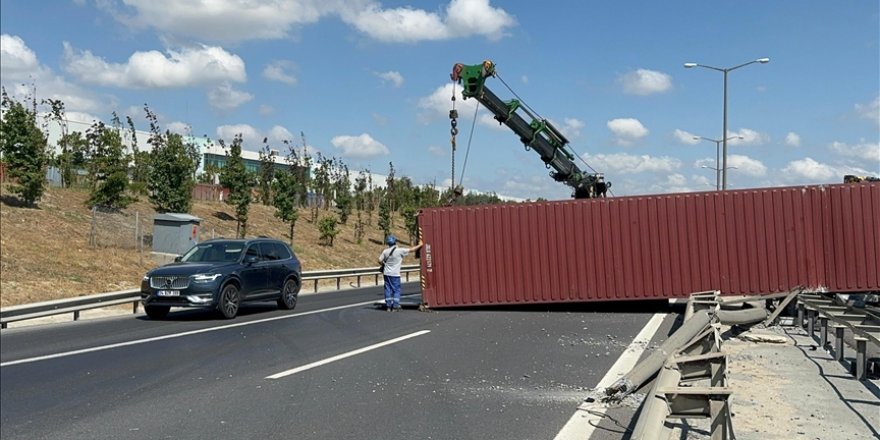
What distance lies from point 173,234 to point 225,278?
10736 mm

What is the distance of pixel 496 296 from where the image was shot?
58.0ft

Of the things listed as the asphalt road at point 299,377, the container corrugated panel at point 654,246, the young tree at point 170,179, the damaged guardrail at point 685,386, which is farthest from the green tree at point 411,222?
the damaged guardrail at point 685,386

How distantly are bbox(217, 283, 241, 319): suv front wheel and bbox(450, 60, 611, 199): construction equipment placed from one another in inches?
258

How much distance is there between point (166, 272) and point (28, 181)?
1277 centimetres

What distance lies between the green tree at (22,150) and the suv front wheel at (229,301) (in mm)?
12882

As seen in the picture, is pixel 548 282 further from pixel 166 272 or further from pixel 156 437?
pixel 156 437

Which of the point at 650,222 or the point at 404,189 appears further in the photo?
the point at 404,189

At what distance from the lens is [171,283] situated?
14164 mm

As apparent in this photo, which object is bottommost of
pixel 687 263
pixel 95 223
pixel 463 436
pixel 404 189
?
pixel 463 436

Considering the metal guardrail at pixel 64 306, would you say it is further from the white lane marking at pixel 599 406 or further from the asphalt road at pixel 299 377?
the white lane marking at pixel 599 406

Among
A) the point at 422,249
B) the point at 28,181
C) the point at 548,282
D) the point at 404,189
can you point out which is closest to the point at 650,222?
the point at 548,282

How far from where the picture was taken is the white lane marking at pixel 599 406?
5945 millimetres

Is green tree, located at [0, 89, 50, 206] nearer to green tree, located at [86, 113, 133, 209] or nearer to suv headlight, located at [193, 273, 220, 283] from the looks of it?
green tree, located at [86, 113, 133, 209]

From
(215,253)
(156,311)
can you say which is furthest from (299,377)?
(215,253)
